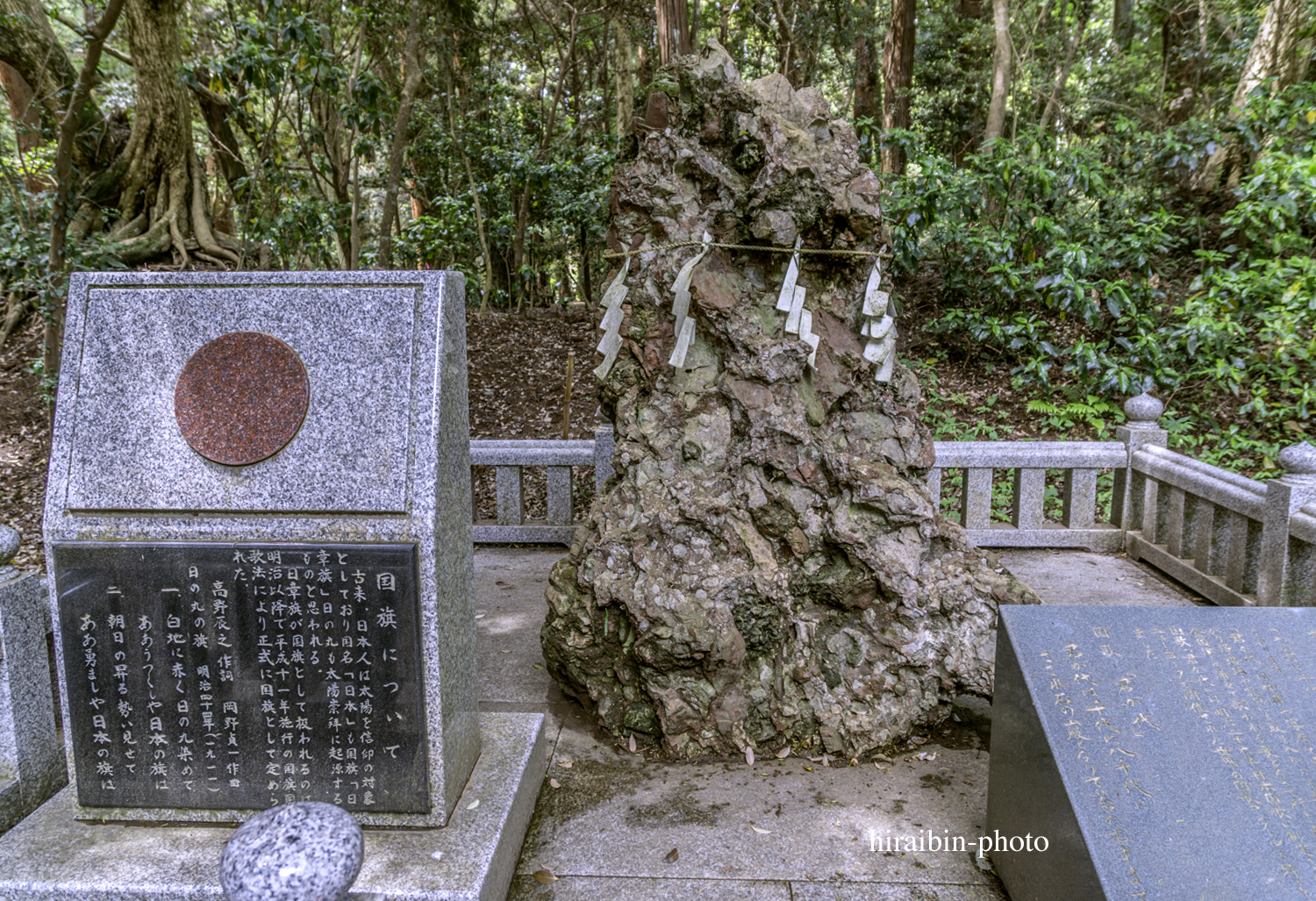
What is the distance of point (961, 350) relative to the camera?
841 centimetres

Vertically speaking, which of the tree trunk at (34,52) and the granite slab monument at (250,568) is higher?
the tree trunk at (34,52)

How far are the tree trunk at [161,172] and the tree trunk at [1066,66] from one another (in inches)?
410

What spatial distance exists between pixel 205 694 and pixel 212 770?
24 cm

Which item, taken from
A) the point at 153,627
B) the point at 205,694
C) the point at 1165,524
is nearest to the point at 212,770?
the point at 205,694

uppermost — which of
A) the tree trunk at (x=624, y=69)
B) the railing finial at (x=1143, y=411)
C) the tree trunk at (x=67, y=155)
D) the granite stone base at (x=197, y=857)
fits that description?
the tree trunk at (x=624, y=69)

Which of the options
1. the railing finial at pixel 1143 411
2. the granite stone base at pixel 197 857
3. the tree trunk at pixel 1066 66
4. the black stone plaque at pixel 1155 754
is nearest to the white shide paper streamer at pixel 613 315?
the granite stone base at pixel 197 857

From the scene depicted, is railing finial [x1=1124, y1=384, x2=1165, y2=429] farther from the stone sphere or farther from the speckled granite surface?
the stone sphere

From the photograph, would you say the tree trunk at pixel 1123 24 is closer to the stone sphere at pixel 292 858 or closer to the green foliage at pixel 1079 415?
the green foliage at pixel 1079 415

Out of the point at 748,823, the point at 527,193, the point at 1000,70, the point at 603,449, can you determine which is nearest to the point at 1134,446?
the point at 603,449

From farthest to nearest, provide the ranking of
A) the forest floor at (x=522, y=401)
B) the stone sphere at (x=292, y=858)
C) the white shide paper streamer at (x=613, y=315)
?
1. the forest floor at (x=522, y=401)
2. the white shide paper streamer at (x=613, y=315)
3. the stone sphere at (x=292, y=858)

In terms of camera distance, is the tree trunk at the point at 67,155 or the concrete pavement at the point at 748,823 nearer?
the concrete pavement at the point at 748,823

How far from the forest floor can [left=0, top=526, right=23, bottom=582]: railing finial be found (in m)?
3.85

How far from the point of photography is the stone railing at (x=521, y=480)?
5422 millimetres

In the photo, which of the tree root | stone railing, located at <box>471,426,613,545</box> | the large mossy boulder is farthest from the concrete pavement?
the tree root
